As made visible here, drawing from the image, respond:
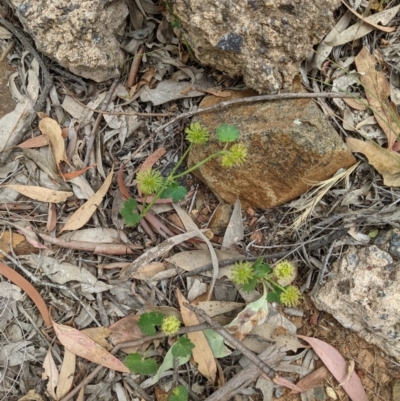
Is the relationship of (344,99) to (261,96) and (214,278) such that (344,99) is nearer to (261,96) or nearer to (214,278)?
(261,96)

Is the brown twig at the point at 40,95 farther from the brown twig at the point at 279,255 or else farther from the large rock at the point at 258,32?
the brown twig at the point at 279,255

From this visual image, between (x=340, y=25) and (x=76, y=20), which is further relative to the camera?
(x=340, y=25)

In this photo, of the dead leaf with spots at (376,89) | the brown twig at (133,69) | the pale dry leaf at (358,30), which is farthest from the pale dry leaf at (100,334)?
the pale dry leaf at (358,30)

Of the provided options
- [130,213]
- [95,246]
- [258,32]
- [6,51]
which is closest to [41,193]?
[95,246]

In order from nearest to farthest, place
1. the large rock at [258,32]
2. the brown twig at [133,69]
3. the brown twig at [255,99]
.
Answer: the large rock at [258,32]
the brown twig at [255,99]
the brown twig at [133,69]

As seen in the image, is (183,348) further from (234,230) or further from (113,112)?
(113,112)

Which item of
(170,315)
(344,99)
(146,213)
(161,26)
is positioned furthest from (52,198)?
(344,99)
